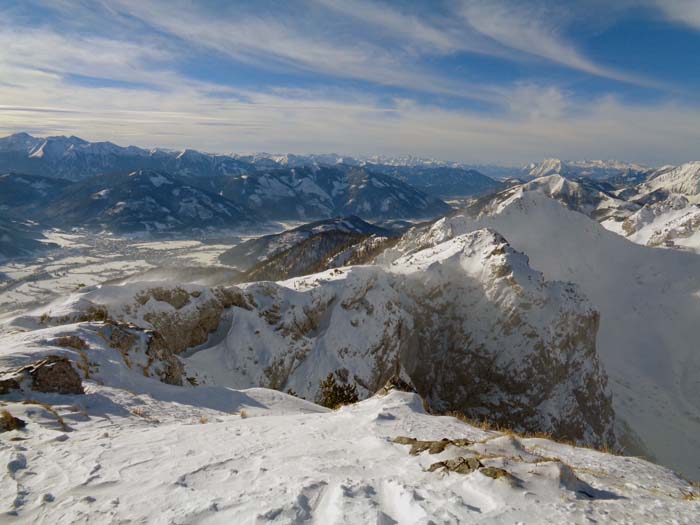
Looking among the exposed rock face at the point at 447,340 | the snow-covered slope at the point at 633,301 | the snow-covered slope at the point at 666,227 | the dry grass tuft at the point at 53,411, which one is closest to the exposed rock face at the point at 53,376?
the dry grass tuft at the point at 53,411

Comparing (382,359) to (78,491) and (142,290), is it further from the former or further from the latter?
(78,491)

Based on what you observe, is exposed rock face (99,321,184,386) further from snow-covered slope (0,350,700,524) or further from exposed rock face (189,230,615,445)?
exposed rock face (189,230,615,445)

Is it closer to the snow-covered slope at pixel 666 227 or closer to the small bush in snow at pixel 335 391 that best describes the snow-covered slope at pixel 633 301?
the snow-covered slope at pixel 666 227

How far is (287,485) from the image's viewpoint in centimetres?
861

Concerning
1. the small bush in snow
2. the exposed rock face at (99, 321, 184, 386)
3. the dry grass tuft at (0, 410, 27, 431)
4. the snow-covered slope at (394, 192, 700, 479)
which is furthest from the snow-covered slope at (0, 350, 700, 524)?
the snow-covered slope at (394, 192, 700, 479)

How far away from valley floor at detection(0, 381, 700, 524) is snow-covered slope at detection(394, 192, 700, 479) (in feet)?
190

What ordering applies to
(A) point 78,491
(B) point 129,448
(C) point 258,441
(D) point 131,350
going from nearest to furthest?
(A) point 78,491
(B) point 129,448
(C) point 258,441
(D) point 131,350

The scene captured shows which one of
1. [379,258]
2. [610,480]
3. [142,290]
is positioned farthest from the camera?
[379,258]

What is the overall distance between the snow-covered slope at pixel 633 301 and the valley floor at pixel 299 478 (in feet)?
190

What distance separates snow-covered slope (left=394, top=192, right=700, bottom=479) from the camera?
58750mm

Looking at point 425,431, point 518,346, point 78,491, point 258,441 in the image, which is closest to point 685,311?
point 518,346

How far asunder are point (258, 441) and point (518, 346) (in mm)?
45328

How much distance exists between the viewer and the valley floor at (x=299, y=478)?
7535mm

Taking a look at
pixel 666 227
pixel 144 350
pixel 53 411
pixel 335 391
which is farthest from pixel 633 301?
pixel 53 411
